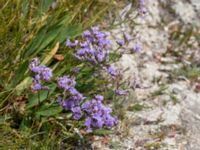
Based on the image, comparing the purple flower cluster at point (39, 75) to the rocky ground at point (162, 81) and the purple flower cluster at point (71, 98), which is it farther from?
the rocky ground at point (162, 81)

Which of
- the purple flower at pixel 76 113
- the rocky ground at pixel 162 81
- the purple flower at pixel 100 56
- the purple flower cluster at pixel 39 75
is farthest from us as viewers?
the rocky ground at pixel 162 81

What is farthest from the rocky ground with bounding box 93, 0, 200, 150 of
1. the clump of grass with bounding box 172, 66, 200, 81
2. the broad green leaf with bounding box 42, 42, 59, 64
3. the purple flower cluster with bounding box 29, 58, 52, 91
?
the purple flower cluster with bounding box 29, 58, 52, 91

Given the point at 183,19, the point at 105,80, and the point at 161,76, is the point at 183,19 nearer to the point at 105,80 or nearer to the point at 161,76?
the point at 161,76

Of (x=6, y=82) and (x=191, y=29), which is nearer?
(x=6, y=82)

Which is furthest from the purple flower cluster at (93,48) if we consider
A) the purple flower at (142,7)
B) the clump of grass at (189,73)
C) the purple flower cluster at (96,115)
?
the clump of grass at (189,73)

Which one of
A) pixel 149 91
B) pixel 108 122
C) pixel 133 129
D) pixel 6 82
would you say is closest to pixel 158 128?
pixel 133 129

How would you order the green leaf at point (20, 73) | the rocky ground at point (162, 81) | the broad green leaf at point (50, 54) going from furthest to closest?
the rocky ground at point (162, 81)
the broad green leaf at point (50, 54)
the green leaf at point (20, 73)

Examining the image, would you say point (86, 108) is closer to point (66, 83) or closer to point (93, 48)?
point (66, 83)
